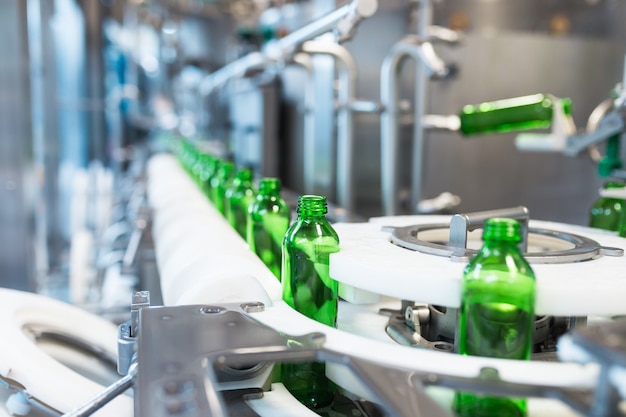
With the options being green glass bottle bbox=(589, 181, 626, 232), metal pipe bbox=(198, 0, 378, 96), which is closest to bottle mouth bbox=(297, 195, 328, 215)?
metal pipe bbox=(198, 0, 378, 96)

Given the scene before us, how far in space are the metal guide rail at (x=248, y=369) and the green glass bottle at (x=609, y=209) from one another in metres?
0.83

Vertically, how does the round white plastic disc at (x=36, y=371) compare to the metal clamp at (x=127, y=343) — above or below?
below

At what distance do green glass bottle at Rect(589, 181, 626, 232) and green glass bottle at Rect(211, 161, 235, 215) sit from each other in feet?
3.16

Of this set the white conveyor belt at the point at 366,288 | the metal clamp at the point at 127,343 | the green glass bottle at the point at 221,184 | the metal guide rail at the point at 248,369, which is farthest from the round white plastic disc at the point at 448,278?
the green glass bottle at the point at 221,184

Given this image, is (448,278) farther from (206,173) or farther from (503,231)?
(206,173)

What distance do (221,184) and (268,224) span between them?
0.64 m

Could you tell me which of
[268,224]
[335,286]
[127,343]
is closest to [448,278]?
[335,286]

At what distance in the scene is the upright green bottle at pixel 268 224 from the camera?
120cm

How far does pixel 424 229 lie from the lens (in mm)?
1097

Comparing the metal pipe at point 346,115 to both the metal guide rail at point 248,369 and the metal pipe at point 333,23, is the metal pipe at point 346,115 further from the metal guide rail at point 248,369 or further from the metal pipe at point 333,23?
the metal guide rail at point 248,369

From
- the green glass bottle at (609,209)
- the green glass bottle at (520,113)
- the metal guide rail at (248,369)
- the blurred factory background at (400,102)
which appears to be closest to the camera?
the metal guide rail at (248,369)

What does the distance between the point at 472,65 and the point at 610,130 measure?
129 cm

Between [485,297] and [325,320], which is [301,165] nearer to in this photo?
[325,320]

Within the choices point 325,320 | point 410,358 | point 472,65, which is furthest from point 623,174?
point 472,65
